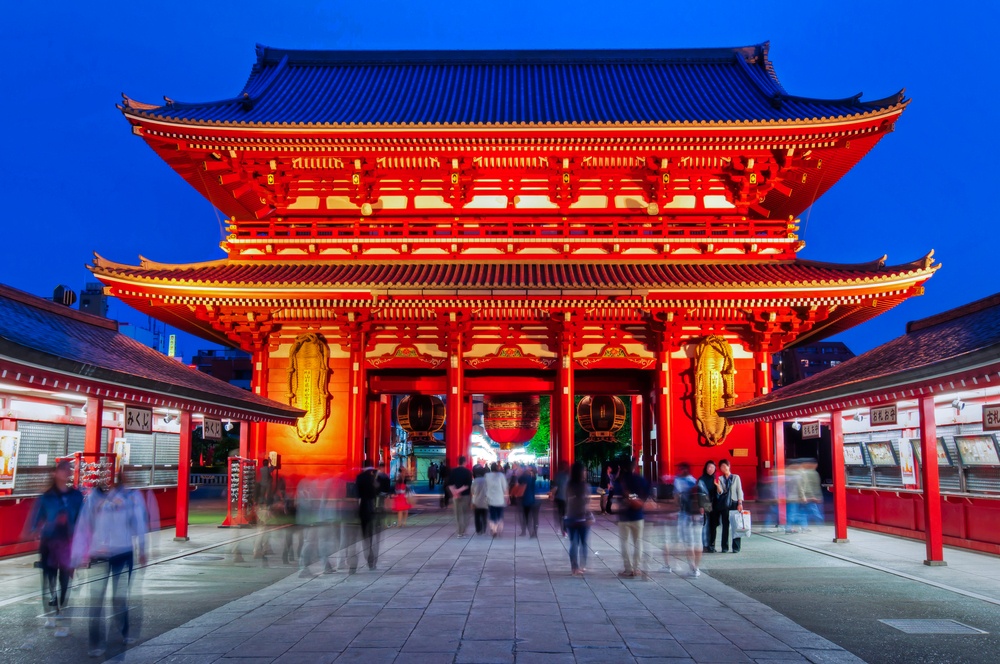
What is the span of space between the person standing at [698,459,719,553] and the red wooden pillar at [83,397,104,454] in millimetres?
10907

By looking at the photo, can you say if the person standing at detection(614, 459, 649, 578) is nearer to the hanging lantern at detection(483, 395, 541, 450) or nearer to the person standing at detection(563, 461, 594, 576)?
the person standing at detection(563, 461, 594, 576)

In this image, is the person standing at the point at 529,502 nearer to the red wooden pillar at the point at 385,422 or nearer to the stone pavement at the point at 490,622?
the stone pavement at the point at 490,622

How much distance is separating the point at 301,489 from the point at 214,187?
52.9 ft

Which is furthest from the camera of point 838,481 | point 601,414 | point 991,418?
point 601,414

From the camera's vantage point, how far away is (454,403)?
2228 cm

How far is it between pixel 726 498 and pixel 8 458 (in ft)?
41.8

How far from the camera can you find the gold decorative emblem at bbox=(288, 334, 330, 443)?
22125 millimetres

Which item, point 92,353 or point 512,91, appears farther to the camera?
A: point 512,91

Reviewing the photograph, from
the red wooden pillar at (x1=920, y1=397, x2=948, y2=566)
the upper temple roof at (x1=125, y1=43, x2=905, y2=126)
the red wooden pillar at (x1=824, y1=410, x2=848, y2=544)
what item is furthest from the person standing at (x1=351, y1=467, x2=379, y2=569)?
the upper temple roof at (x1=125, y1=43, x2=905, y2=126)

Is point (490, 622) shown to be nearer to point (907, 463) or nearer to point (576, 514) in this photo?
point (576, 514)

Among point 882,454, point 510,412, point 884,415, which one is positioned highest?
A: point 510,412

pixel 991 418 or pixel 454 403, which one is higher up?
pixel 454 403

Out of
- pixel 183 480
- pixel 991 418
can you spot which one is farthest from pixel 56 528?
pixel 991 418

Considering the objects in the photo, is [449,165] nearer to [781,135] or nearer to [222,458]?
[781,135]
